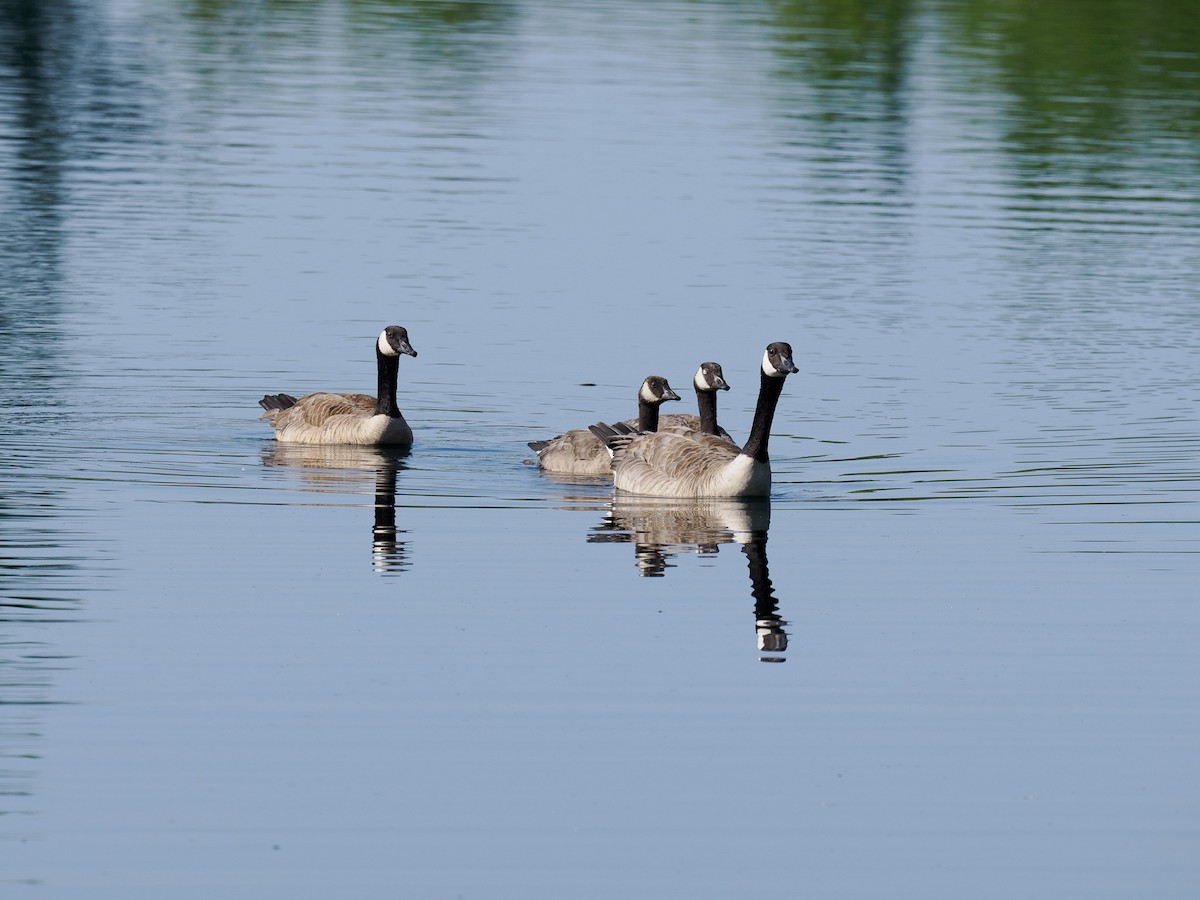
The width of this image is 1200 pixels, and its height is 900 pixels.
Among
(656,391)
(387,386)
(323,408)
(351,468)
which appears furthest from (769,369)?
(323,408)

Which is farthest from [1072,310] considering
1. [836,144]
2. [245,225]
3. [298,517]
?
[836,144]

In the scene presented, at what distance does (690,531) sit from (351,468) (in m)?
4.79

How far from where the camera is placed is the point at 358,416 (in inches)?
1014

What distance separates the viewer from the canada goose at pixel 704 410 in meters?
24.4

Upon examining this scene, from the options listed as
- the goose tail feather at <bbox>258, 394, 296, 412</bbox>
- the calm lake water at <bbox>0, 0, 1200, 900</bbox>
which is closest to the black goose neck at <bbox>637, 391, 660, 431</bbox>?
the calm lake water at <bbox>0, 0, 1200, 900</bbox>

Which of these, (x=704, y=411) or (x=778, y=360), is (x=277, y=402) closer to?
(x=704, y=411)

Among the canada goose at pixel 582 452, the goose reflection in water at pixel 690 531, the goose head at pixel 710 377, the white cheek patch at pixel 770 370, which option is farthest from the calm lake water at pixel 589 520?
the white cheek patch at pixel 770 370

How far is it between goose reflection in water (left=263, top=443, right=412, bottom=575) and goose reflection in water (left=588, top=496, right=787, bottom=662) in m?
2.03

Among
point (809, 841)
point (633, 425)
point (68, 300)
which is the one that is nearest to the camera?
point (809, 841)

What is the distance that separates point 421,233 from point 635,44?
35576 mm

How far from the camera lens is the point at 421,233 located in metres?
40.4

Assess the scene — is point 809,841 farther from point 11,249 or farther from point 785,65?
point 785,65

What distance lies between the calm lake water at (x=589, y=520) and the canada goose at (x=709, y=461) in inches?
14.0

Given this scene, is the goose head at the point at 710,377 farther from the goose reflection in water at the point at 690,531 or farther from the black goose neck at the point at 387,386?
the black goose neck at the point at 387,386
